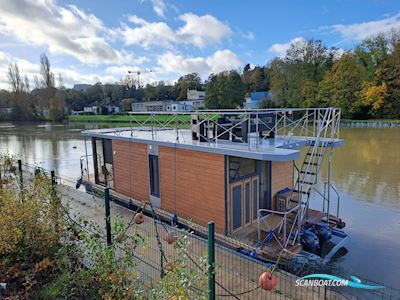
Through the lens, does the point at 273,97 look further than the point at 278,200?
Yes

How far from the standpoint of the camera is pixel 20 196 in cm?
572

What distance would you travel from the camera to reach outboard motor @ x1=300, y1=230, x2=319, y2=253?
24.1 feet

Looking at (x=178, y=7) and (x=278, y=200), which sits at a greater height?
(x=178, y=7)

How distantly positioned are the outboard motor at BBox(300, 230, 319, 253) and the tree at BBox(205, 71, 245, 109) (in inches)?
1748

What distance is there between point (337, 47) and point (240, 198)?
4893 cm

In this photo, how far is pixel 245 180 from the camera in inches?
299

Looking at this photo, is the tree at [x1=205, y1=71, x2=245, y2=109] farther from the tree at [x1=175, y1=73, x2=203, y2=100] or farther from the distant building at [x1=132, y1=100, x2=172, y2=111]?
the tree at [x1=175, y1=73, x2=203, y2=100]

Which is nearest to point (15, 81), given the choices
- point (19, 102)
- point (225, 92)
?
point (19, 102)

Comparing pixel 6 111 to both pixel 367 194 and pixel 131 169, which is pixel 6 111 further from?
pixel 367 194

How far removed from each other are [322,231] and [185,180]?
388 cm

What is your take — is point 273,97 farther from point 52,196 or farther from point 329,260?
point 52,196

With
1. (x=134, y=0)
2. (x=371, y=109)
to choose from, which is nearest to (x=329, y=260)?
(x=134, y=0)

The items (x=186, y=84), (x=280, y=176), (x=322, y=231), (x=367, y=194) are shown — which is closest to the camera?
(x=322, y=231)

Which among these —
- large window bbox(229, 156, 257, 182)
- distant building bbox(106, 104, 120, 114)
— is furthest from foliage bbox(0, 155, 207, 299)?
distant building bbox(106, 104, 120, 114)
